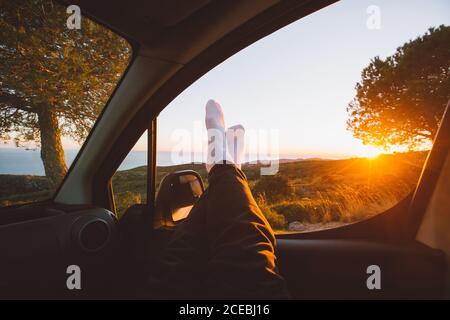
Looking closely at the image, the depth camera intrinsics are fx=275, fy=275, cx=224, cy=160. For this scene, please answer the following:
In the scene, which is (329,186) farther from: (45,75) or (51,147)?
(45,75)

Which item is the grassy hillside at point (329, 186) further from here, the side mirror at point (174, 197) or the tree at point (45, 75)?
the tree at point (45, 75)

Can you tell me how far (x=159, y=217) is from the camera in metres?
1.76

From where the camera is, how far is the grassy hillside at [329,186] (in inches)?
68.6

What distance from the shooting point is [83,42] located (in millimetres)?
2010

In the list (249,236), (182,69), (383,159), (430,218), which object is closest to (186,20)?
(182,69)

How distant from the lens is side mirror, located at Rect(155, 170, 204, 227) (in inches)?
68.8

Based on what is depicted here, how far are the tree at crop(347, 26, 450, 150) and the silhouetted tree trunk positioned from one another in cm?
200

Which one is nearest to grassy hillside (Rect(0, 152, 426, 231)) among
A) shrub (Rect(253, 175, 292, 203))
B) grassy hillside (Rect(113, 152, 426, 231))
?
grassy hillside (Rect(113, 152, 426, 231))

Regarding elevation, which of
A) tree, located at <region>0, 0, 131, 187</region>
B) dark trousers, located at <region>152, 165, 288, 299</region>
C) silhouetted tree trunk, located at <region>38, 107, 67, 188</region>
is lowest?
dark trousers, located at <region>152, 165, 288, 299</region>

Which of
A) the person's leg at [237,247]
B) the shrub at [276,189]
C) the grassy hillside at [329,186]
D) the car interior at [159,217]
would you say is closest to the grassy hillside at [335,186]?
the grassy hillside at [329,186]

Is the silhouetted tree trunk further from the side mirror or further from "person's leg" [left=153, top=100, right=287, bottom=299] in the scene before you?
"person's leg" [left=153, top=100, right=287, bottom=299]

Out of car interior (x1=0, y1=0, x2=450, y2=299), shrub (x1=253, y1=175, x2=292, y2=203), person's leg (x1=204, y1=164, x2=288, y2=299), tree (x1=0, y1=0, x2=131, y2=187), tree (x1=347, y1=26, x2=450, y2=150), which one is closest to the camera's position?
person's leg (x1=204, y1=164, x2=288, y2=299)

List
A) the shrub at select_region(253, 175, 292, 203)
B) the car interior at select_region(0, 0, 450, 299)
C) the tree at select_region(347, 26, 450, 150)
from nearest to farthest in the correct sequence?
the car interior at select_region(0, 0, 450, 299) < the tree at select_region(347, 26, 450, 150) < the shrub at select_region(253, 175, 292, 203)
